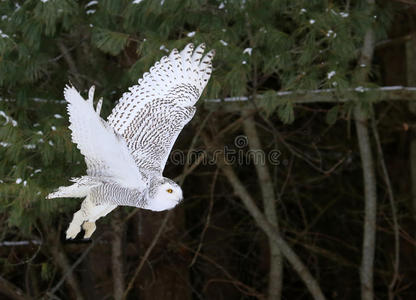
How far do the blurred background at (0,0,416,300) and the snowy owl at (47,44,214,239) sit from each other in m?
0.11

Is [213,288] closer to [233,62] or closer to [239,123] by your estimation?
[239,123]

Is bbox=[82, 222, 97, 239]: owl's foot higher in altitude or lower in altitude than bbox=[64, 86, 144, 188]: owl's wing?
lower

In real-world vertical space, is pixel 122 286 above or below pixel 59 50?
below

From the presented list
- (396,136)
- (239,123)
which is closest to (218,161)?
(239,123)

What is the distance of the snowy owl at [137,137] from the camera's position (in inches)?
96.6

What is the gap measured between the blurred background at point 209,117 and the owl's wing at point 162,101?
0.24 feet

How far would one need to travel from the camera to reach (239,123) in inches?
179

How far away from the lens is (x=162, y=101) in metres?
3.47

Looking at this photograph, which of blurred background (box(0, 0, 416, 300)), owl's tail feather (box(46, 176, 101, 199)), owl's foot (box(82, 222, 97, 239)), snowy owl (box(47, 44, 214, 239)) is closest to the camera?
snowy owl (box(47, 44, 214, 239))

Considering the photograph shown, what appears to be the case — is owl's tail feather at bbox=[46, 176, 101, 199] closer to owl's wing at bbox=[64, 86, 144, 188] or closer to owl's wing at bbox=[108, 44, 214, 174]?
owl's wing at bbox=[64, 86, 144, 188]

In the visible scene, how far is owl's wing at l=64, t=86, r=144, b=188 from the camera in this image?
7.68ft

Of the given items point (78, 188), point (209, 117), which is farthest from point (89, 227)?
point (209, 117)

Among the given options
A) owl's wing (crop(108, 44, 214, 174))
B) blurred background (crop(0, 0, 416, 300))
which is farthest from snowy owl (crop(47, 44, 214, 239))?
blurred background (crop(0, 0, 416, 300))

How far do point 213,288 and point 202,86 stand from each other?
2.75 m
